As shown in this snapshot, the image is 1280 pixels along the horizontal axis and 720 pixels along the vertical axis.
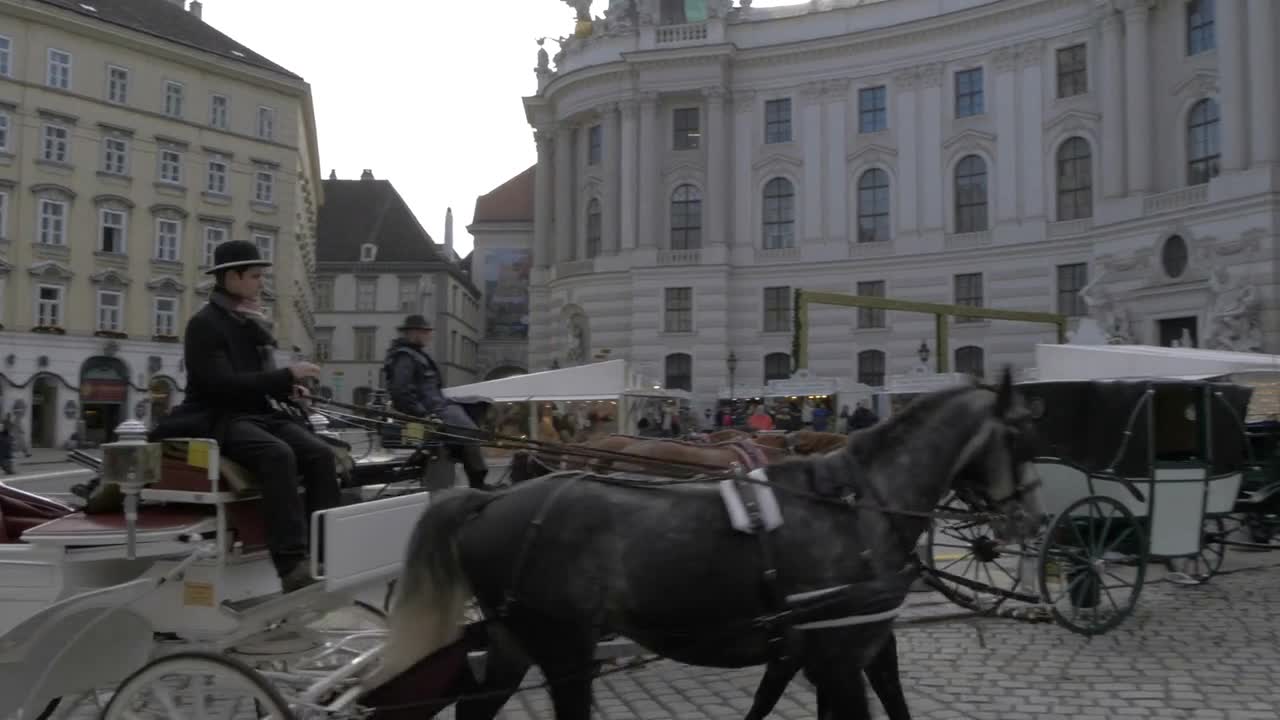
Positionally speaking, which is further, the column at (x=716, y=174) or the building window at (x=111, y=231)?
the column at (x=716, y=174)

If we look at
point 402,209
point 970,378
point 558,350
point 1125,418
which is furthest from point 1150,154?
point 402,209

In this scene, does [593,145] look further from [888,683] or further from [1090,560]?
[888,683]

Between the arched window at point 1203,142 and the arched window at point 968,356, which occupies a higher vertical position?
the arched window at point 1203,142

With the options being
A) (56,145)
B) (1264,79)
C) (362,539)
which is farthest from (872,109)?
(362,539)

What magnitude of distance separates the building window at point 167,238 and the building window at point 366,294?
25.6m

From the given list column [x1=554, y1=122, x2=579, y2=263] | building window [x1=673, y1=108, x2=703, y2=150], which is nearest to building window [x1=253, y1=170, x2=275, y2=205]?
column [x1=554, y1=122, x2=579, y2=263]

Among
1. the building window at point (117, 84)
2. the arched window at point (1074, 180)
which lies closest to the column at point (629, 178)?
the arched window at point (1074, 180)

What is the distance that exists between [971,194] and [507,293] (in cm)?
3847

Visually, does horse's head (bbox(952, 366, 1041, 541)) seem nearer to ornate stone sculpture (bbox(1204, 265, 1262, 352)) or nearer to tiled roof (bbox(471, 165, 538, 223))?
ornate stone sculpture (bbox(1204, 265, 1262, 352))

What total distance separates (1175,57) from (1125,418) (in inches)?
1164

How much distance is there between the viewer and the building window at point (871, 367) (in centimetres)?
4009

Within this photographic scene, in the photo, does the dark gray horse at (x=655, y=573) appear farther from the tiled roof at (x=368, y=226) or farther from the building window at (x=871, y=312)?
the tiled roof at (x=368, y=226)

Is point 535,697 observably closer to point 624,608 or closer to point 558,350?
point 624,608

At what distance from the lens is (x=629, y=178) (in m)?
42.8
